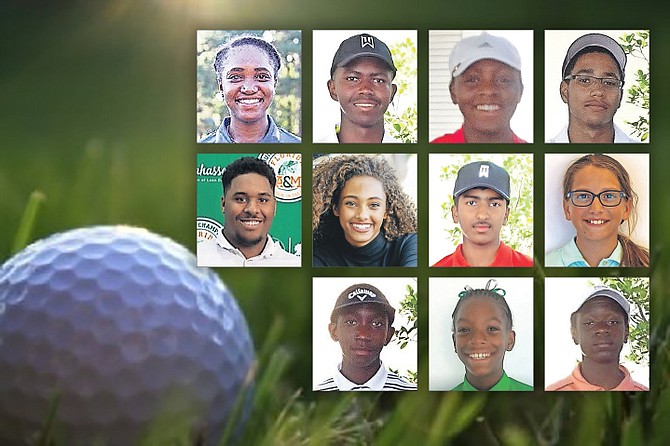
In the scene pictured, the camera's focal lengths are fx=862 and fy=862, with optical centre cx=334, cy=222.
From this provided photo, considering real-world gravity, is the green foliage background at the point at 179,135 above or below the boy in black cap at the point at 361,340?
above

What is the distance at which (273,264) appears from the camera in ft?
7.00

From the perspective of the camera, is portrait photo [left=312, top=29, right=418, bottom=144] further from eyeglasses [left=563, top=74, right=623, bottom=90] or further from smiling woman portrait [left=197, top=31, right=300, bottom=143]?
eyeglasses [left=563, top=74, right=623, bottom=90]

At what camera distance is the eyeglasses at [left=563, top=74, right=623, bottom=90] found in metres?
2.15

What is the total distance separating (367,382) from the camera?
214 centimetres

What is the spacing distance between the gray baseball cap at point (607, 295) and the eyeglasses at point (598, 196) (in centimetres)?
21

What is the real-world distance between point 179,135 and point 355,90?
1.49ft

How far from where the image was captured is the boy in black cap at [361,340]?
213 centimetres

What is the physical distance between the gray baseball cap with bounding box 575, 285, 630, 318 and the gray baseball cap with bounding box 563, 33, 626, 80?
1.76 ft

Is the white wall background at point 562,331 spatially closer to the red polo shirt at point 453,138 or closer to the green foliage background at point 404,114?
the red polo shirt at point 453,138

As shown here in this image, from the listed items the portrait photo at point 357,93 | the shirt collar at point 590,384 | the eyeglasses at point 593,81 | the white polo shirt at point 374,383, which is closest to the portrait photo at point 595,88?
the eyeglasses at point 593,81

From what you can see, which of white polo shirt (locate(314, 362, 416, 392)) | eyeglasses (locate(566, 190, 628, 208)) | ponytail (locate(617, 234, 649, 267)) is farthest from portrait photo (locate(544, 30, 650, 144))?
white polo shirt (locate(314, 362, 416, 392))

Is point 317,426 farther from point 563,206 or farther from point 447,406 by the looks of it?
point 563,206

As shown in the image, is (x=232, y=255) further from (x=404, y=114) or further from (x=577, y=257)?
(x=577, y=257)

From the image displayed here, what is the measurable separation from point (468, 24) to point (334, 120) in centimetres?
41
